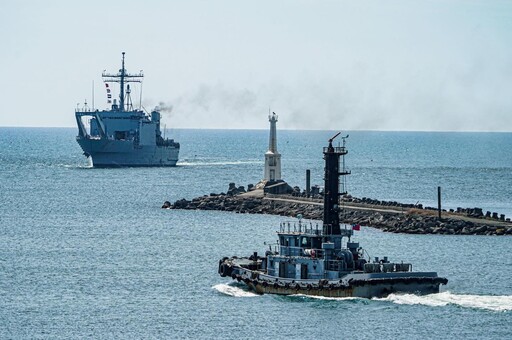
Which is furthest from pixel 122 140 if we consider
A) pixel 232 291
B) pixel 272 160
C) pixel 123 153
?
pixel 232 291

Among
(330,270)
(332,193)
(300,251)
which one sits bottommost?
(330,270)

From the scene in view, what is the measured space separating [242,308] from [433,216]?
3446 cm

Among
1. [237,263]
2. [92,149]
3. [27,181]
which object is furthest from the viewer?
[92,149]

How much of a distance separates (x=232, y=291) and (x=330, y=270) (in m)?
5.21

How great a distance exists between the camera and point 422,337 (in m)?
48.2

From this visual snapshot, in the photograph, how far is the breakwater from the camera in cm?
8238

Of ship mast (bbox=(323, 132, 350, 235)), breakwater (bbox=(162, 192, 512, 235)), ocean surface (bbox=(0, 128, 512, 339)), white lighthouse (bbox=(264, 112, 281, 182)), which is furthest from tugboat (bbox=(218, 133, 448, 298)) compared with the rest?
white lighthouse (bbox=(264, 112, 281, 182))

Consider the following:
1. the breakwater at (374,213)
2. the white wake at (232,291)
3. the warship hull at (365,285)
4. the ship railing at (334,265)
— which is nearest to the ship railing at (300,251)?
the ship railing at (334,265)

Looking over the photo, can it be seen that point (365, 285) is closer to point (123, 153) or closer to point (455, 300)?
point (455, 300)

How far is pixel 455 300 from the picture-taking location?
54.1 m

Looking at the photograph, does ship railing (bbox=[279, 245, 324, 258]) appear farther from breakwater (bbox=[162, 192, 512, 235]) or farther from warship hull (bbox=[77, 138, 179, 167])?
warship hull (bbox=[77, 138, 179, 167])

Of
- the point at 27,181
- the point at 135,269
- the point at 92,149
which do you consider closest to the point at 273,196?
the point at 135,269

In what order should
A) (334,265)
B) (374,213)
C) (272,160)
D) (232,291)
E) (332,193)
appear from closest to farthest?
(334,265) → (332,193) → (232,291) → (374,213) → (272,160)

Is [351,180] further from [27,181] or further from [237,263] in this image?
[237,263]
